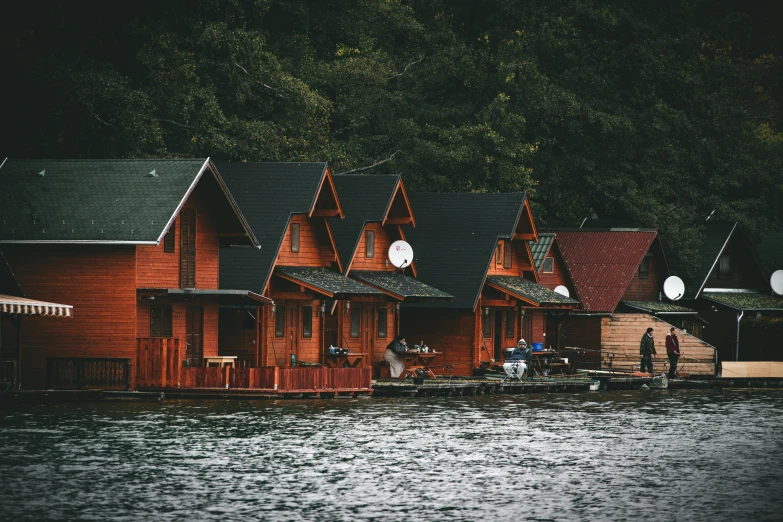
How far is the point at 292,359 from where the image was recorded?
176 ft

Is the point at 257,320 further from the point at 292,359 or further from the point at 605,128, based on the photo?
the point at 605,128

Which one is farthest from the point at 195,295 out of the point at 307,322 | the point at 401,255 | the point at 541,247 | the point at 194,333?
the point at 541,247

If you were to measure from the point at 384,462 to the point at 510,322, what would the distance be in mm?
35209

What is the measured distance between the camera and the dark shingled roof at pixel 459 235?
2441 inches

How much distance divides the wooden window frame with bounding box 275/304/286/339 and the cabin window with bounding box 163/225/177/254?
567 centimetres

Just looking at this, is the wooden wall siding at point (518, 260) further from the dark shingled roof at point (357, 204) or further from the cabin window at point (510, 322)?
the dark shingled roof at point (357, 204)

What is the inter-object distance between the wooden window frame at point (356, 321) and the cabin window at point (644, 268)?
20.3 metres

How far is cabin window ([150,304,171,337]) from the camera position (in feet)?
162

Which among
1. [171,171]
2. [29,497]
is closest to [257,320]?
[171,171]

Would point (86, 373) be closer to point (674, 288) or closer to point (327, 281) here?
point (327, 281)

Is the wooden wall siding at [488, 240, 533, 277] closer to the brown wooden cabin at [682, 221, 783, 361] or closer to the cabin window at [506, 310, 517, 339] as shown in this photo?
the cabin window at [506, 310, 517, 339]

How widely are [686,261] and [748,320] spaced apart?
5685mm

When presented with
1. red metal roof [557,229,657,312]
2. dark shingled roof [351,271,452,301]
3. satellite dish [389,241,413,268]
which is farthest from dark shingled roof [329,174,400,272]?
red metal roof [557,229,657,312]

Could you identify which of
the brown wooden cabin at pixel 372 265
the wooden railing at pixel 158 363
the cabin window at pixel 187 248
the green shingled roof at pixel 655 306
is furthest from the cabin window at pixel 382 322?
the green shingled roof at pixel 655 306
